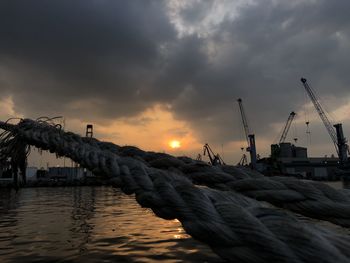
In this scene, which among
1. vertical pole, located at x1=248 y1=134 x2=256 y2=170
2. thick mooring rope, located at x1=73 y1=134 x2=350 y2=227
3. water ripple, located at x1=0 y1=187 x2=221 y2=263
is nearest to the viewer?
thick mooring rope, located at x1=73 y1=134 x2=350 y2=227

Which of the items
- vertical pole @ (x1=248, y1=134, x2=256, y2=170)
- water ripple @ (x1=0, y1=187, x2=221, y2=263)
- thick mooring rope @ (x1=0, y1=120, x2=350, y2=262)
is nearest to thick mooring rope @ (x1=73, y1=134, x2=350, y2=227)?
thick mooring rope @ (x1=0, y1=120, x2=350, y2=262)

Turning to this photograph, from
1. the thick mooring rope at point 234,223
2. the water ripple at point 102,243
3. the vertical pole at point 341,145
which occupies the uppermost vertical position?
the vertical pole at point 341,145

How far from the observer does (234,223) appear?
61.7 inches

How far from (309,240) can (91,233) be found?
1651 cm

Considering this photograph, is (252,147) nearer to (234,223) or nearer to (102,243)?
(102,243)

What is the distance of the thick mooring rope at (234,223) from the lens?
141cm

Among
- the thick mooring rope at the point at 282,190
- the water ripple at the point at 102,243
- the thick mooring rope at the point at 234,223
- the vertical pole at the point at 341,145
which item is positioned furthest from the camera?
the vertical pole at the point at 341,145

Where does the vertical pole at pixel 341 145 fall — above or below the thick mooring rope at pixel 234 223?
above

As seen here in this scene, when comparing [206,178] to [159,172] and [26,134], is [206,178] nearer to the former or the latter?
[159,172]

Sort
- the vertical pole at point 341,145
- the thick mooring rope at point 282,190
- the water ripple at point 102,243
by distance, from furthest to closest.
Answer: the vertical pole at point 341,145
the water ripple at point 102,243
the thick mooring rope at point 282,190

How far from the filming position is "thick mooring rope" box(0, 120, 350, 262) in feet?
4.63

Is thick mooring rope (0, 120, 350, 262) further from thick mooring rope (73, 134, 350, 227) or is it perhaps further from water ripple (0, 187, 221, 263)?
water ripple (0, 187, 221, 263)

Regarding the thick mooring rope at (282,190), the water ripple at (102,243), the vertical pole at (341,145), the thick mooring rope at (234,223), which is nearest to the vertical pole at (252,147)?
the vertical pole at (341,145)

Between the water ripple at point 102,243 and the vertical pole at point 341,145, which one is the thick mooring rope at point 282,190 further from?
the vertical pole at point 341,145
